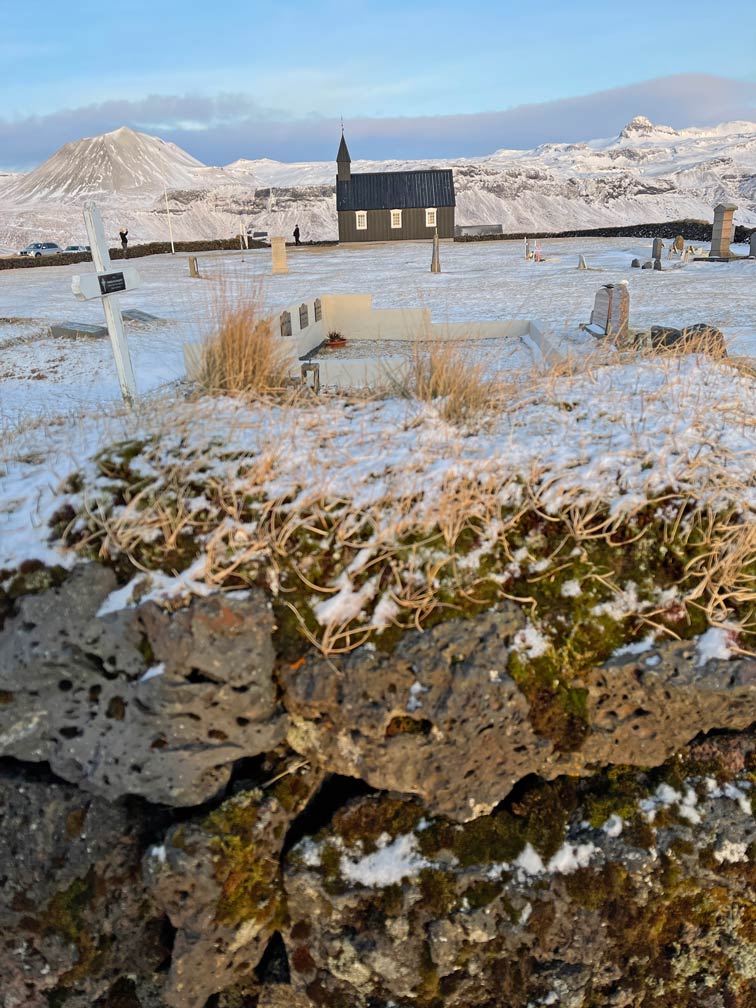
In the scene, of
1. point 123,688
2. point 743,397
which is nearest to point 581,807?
point 123,688

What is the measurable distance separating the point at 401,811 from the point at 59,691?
190 centimetres

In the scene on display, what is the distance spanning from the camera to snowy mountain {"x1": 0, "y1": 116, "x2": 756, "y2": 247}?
3310 inches

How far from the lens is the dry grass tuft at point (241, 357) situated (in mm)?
5230

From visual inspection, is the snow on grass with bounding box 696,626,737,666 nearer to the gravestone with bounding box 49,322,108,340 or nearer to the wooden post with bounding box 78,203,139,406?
the wooden post with bounding box 78,203,139,406

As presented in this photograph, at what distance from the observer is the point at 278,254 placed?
83.9 feet

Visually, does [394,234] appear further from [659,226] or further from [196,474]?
[196,474]

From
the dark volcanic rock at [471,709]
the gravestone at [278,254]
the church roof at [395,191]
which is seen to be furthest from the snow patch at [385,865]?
the church roof at [395,191]

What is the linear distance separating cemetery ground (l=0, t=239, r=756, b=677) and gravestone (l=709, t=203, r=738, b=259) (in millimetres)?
23549

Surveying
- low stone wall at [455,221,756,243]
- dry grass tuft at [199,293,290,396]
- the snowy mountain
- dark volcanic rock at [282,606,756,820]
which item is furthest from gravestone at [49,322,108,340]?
the snowy mountain

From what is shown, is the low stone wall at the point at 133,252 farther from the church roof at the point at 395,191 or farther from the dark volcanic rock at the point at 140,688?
the dark volcanic rock at the point at 140,688

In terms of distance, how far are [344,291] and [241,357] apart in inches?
589

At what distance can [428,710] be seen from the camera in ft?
11.1

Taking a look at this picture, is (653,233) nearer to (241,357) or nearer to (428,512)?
(241,357)

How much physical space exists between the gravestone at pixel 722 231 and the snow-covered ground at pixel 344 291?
1501 mm
